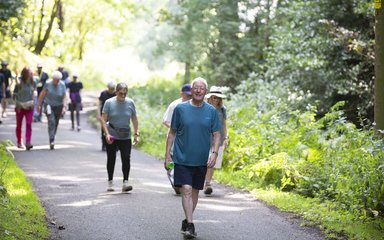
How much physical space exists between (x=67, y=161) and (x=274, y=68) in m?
9.47

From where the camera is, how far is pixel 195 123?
8438 mm

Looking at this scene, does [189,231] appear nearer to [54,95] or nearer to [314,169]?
[314,169]

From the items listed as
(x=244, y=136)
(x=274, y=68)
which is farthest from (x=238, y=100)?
(x=244, y=136)

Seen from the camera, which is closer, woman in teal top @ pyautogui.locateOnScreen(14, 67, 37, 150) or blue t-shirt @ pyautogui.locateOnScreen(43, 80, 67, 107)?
woman in teal top @ pyautogui.locateOnScreen(14, 67, 37, 150)

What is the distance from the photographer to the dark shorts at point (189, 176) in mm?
8414

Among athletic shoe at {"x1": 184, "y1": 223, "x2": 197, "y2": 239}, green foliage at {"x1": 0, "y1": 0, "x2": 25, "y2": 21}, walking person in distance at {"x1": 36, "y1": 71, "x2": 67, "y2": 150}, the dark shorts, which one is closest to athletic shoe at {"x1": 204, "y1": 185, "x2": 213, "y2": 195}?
the dark shorts

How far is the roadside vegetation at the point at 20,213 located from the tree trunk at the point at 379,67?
574 cm

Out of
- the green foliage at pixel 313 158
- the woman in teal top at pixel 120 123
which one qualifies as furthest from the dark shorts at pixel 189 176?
the woman in teal top at pixel 120 123

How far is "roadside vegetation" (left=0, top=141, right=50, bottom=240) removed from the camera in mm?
7859

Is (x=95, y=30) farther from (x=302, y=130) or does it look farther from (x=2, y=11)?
(x=302, y=130)

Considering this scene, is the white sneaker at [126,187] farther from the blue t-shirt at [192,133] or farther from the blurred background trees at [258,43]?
the blurred background trees at [258,43]

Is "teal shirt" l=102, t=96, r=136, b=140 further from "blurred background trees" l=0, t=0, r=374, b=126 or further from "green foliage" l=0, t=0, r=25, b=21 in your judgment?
"green foliage" l=0, t=0, r=25, b=21

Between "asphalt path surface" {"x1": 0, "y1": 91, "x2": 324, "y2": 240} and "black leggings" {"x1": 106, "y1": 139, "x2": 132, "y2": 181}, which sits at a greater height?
"black leggings" {"x1": 106, "y1": 139, "x2": 132, "y2": 181}

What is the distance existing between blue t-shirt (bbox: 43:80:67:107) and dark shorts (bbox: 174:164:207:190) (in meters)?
10.1
